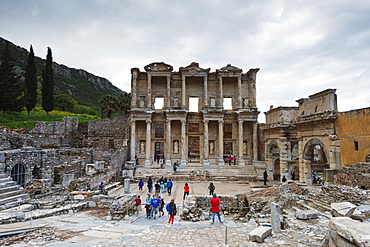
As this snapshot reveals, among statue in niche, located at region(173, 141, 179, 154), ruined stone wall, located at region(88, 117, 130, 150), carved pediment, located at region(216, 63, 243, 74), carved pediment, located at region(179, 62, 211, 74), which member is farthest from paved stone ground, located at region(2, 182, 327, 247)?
carved pediment, located at region(216, 63, 243, 74)

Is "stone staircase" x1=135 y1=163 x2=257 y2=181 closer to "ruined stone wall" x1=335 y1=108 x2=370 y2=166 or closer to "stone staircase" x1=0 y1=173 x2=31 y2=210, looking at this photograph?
"ruined stone wall" x1=335 y1=108 x2=370 y2=166

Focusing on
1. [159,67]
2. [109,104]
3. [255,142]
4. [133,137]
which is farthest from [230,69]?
[109,104]

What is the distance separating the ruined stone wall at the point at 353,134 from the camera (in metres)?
12.2

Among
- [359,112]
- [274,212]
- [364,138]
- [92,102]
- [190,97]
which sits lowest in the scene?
[274,212]

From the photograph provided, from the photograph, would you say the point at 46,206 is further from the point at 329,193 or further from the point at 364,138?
the point at 364,138

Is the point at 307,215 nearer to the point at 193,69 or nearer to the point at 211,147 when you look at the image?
the point at 211,147

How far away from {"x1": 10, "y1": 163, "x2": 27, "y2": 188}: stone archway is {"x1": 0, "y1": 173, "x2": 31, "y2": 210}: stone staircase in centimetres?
55

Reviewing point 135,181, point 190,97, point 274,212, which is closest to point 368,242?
point 274,212

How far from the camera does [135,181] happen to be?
23.3 meters

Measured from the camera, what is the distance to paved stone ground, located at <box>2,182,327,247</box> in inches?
261

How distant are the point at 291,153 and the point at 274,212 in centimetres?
1460

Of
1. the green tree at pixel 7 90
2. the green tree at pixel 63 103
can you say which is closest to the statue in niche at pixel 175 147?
the green tree at pixel 7 90

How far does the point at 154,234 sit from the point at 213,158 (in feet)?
72.7

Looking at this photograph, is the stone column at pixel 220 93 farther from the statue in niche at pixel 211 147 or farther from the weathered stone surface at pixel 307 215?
the weathered stone surface at pixel 307 215
